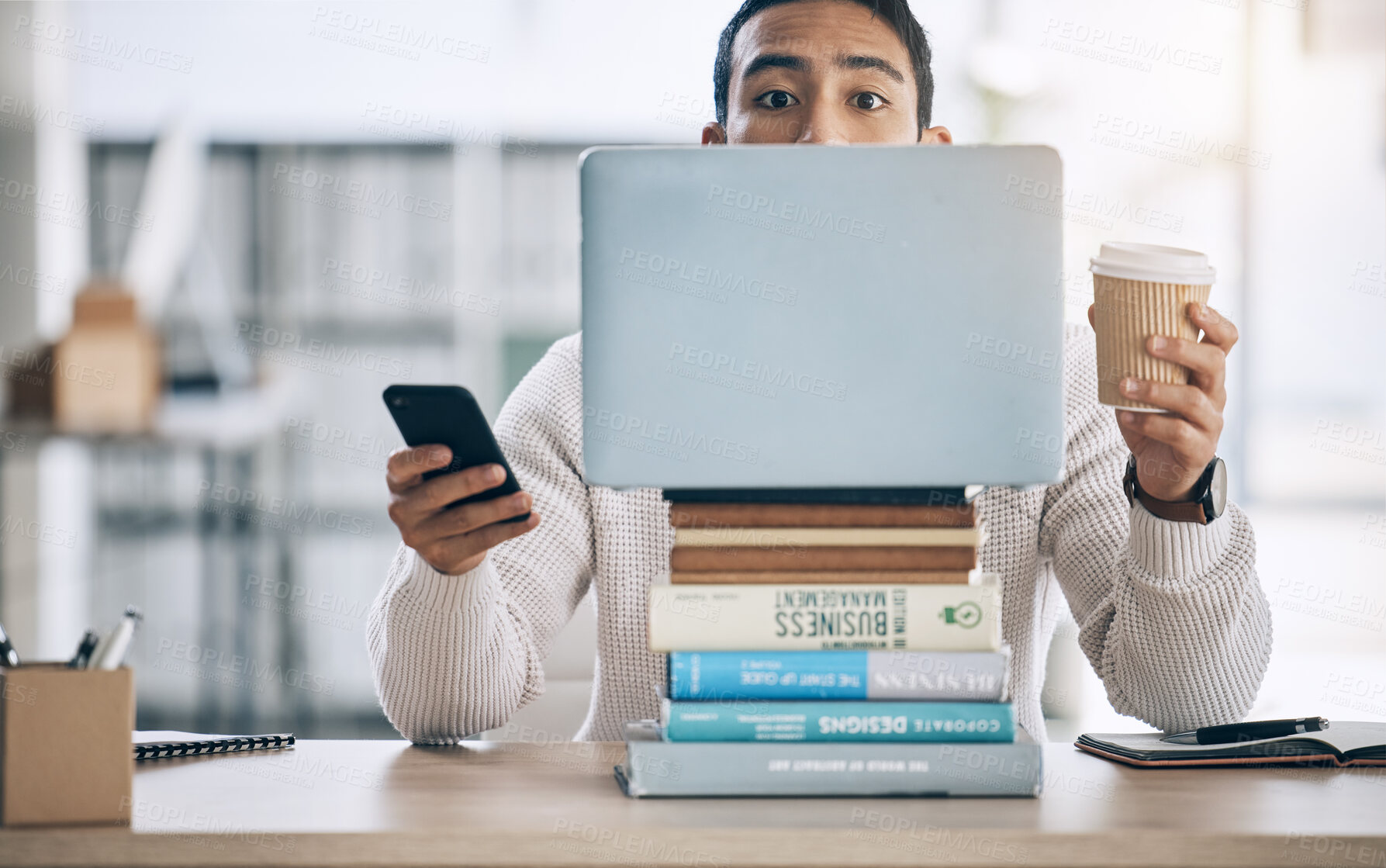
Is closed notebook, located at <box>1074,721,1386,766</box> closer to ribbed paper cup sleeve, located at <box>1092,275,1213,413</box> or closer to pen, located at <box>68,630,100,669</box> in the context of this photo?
ribbed paper cup sleeve, located at <box>1092,275,1213,413</box>

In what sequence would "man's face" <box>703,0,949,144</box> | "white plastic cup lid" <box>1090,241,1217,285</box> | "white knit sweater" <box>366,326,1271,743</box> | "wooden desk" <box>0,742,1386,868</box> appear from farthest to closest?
"man's face" <box>703,0,949,144</box> < "white knit sweater" <box>366,326,1271,743</box> < "white plastic cup lid" <box>1090,241,1217,285</box> < "wooden desk" <box>0,742,1386,868</box>

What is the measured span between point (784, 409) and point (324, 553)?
298 centimetres

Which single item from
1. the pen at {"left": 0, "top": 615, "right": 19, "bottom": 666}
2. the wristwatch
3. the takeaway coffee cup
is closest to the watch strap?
the wristwatch

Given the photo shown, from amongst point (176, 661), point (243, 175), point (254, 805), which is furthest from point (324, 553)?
point (254, 805)

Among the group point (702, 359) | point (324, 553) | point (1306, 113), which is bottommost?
point (324, 553)

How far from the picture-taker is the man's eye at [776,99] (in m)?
1.34

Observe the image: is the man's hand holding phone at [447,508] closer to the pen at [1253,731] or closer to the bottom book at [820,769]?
the bottom book at [820,769]

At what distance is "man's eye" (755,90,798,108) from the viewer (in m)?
1.34

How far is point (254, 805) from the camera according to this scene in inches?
30.6

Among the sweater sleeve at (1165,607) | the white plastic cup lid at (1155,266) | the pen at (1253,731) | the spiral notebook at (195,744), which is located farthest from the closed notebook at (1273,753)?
the spiral notebook at (195,744)

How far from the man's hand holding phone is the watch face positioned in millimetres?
543

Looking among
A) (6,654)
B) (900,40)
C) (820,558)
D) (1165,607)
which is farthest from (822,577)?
(900,40)

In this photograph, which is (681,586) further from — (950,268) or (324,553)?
(324,553)

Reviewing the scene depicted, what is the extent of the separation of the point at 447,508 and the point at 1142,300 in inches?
22.0
